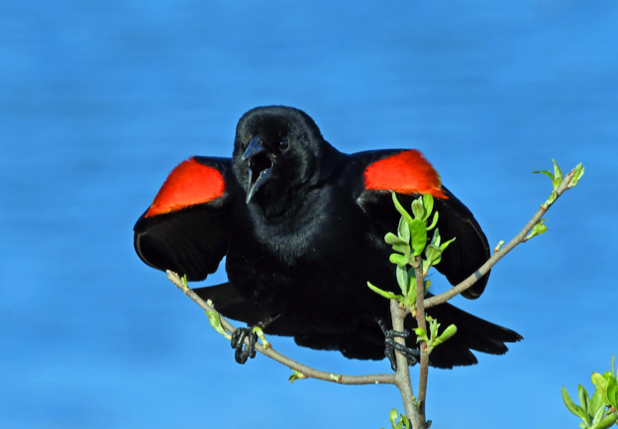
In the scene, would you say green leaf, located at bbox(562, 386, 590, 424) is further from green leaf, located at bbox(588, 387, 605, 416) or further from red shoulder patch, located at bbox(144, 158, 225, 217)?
red shoulder patch, located at bbox(144, 158, 225, 217)

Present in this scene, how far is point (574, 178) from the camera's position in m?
2.48

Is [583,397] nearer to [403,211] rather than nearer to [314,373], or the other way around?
[403,211]

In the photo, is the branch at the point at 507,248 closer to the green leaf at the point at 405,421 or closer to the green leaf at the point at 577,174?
the green leaf at the point at 577,174

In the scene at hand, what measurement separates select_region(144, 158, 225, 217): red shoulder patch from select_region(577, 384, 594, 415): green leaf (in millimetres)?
3300

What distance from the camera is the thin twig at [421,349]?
239 centimetres

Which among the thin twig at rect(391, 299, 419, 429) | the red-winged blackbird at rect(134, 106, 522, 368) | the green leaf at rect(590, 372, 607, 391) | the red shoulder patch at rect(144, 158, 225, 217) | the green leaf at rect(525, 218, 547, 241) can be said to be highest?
the red shoulder patch at rect(144, 158, 225, 217)

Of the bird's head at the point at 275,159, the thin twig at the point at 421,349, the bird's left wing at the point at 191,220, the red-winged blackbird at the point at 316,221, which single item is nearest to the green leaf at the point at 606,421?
the thin twig at the point at 421,349

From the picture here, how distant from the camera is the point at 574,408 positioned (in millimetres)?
2355

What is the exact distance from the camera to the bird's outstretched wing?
489 cm

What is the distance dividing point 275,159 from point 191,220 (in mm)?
995

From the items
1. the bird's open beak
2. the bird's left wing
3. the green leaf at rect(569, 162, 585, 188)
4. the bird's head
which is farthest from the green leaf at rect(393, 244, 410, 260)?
the bird's left wing

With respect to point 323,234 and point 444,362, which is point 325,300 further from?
point 444,362

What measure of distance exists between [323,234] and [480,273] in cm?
231

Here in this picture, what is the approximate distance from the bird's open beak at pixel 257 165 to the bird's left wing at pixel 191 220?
13.4 inches
